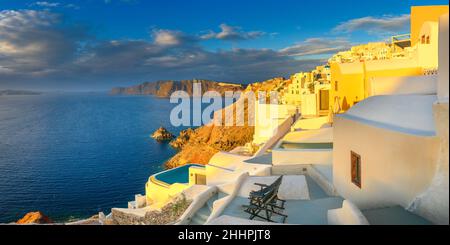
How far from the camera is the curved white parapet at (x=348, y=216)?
436cm

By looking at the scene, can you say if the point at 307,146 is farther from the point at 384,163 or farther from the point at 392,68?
the point at 384,163

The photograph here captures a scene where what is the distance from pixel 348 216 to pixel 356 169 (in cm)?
207

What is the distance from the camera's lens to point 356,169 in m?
6.50

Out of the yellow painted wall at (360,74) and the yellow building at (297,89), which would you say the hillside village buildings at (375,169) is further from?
the yellow building at (297,89)

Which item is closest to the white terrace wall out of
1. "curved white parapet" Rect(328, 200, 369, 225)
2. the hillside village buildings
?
the hillside village buildings

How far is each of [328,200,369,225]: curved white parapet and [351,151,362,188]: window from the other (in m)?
1.33

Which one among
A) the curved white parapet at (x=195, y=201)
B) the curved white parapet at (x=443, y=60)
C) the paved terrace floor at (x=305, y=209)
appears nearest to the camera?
the curved white parapet at (x=443, y=60)

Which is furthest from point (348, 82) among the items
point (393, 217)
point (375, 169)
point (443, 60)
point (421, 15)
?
point (443, 60)

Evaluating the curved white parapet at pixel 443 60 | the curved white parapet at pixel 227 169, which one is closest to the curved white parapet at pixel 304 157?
the curved white parapet at pixel 227 169

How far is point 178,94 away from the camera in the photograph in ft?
458

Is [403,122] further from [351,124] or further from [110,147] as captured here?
[110,147]

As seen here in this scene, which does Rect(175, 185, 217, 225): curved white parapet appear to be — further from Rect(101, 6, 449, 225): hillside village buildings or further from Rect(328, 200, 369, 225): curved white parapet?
Rect(328, 200, 369, 225): curved white parapet

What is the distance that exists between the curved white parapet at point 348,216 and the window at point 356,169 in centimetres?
133
